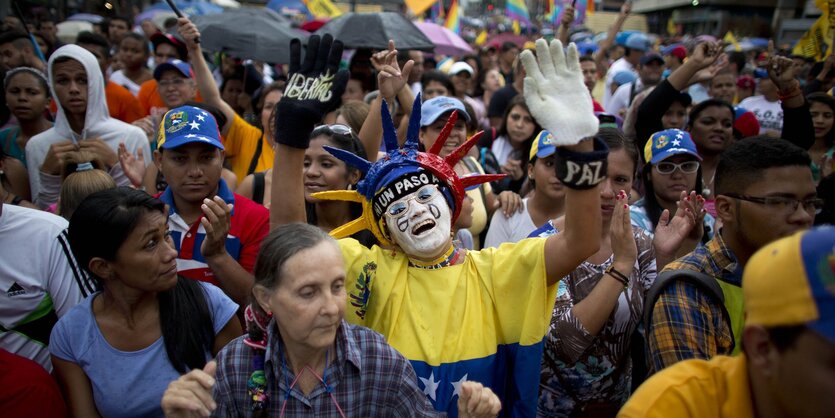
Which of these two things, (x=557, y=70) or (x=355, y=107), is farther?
(x=355, y=107)

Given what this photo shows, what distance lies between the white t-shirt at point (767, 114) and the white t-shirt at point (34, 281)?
709 centimetres

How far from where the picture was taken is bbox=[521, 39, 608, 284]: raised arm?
6.39 ft

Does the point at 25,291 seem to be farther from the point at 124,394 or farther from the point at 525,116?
the point at 525,116

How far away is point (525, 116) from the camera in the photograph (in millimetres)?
5289

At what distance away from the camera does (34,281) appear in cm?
270

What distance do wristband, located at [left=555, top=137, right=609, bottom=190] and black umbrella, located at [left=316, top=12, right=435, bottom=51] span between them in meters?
4.91

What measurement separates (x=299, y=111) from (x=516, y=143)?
3.16m

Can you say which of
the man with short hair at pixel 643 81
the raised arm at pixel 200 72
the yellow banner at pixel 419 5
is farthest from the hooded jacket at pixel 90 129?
the yellow banner at pixel 419 5

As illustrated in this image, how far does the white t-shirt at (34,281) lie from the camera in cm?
267

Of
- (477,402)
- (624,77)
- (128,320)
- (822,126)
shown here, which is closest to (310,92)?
(128,320)

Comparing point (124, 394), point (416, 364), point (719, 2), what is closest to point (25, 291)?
point (124, 394)

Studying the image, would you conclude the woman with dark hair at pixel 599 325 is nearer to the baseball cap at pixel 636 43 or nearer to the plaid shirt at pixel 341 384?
the plaid shirt at pixel 341 384

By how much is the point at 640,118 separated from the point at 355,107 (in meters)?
2.20

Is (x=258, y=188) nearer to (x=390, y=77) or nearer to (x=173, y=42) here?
(x=390, y=77)
